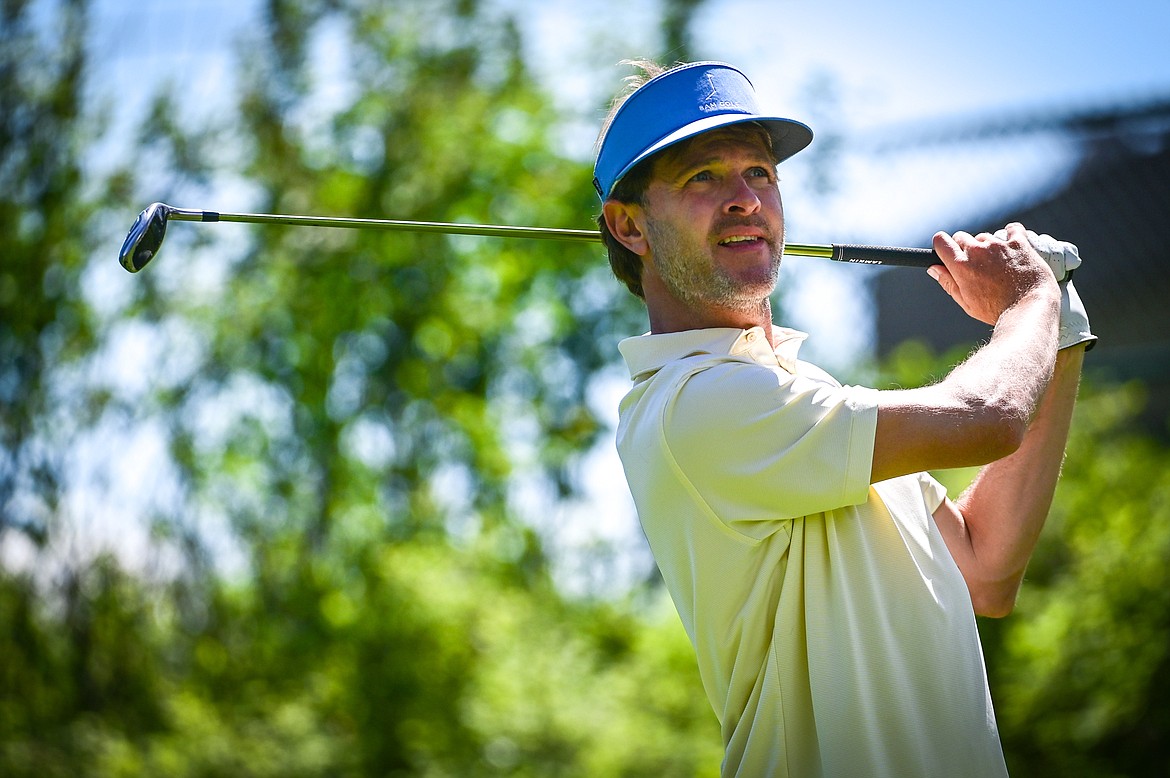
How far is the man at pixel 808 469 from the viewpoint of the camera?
1.71 metres

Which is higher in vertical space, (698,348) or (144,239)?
(144,239)

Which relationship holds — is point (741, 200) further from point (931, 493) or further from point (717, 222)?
point (931, 493)

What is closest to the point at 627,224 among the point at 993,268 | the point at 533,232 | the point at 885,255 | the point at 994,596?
the point at 533,232

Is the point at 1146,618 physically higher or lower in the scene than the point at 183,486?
lower

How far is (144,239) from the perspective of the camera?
2.38 m

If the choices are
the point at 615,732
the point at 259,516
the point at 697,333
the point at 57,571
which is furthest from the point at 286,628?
the point at 697,333

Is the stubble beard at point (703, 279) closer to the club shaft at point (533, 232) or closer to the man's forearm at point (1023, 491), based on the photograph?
the club shaft at point (533, 232)

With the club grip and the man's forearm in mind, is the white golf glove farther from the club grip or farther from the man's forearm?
the club grip

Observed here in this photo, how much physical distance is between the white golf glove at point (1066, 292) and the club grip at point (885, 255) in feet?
0.58

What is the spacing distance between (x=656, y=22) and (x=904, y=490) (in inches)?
270

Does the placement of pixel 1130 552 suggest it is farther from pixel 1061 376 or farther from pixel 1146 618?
pixel 1061 376

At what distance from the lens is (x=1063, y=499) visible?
16.3ft

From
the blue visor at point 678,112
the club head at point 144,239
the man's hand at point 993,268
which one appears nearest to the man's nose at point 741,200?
the blue visor at point 678,112

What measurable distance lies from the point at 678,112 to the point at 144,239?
42.6 inches
